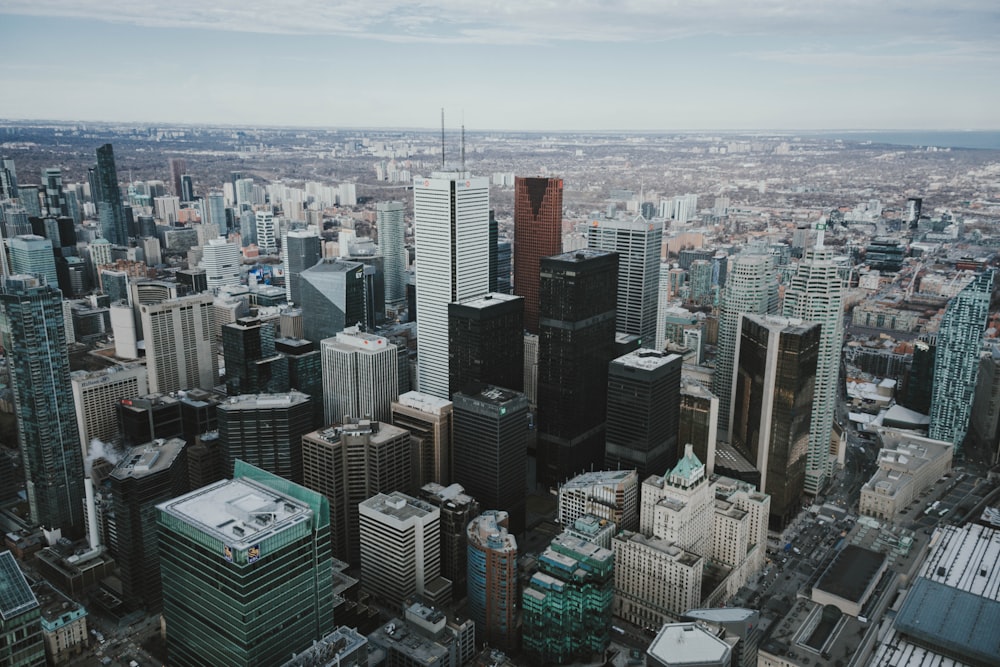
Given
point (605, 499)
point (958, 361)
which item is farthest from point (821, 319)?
point (605, 499)

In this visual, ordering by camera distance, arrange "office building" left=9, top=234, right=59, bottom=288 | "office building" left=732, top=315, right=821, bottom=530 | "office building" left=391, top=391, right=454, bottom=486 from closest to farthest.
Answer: "office building" left=732, top=315, right=821, bottom=530 → "office building" left=391, top=391, right=454, bottom=486 → "office building" left=9, top=234, right=59, bottom=288

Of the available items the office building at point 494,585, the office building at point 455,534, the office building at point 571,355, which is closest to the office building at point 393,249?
the office building at point 571,355

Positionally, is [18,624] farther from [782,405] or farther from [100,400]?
[782,405]

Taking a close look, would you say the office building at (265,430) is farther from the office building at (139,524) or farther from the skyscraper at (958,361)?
the skyscraper at (958,361)

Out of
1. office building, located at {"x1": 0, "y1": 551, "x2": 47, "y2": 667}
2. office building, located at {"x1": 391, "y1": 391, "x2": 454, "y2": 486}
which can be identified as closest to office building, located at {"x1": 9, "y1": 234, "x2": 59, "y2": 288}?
office building, located at {"x1": 391, "y1": 391, "x2": 454, "y2": 486}

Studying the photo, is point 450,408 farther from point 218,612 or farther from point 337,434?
point 218,612

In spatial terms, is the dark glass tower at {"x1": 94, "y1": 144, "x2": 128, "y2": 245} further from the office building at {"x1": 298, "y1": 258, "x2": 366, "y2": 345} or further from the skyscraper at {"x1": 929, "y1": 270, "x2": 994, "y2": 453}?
the skyscraper at {"x1": 929, "y1": 270, "x2": 994, "y2": 453}
